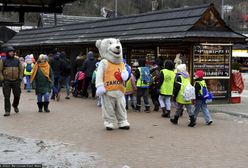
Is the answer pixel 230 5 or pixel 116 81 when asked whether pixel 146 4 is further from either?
pixel 116 81

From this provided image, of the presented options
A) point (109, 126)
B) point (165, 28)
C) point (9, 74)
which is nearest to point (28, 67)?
point (165, 28)

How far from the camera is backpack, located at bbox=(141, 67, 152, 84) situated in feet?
43.9

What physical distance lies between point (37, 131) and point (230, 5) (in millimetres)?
76410

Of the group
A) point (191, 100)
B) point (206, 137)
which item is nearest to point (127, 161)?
point (206, 137)

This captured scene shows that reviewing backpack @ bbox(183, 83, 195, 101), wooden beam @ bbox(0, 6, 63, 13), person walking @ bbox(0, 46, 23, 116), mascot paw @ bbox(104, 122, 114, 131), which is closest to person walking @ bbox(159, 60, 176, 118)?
backpack @ bbox(183, 83, 195, 101)

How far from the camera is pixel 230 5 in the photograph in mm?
81938

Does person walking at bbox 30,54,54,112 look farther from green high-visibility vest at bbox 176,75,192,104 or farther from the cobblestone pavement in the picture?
green high-visibility vest at bbox 176,75,192,104

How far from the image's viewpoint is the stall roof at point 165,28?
14.3 m

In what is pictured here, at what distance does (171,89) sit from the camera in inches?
488

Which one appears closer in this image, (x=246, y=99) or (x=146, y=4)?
(x=246, y=99)

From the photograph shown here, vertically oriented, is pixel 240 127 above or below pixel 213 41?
below

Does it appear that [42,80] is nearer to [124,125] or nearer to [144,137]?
[124,125]

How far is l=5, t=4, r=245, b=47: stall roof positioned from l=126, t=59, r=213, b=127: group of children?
50.7 inches

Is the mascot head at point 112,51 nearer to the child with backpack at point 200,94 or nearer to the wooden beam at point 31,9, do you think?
the child with backpack at point 200,94
